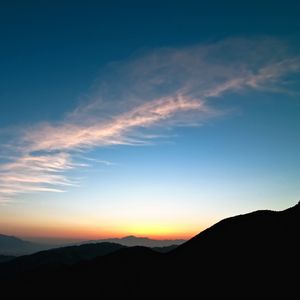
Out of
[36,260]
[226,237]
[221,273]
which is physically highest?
[226,237]

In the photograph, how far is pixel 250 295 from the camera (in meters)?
30.3

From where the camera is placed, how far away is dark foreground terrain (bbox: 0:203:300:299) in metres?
32.2

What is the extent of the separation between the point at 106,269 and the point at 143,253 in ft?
24.4

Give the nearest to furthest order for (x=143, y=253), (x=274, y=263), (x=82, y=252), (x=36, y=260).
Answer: (x=274, y=263), (x=143, y=253), (x=36, y=260), (x=82, y=252)

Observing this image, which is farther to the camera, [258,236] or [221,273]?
[258,236]

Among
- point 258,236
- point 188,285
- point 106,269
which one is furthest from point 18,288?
point 258,236

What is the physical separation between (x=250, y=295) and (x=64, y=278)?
32.5 meters

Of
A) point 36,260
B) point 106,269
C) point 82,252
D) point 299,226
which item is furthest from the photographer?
point 82,252

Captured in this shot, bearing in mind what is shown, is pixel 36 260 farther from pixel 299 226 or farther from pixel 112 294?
pixel 299 226

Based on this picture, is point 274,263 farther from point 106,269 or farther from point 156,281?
point 106,269

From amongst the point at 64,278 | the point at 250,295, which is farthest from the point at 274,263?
the point at 64,278

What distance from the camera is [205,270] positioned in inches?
1508

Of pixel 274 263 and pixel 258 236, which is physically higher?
pixel 258 236

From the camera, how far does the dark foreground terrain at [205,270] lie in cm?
3225
